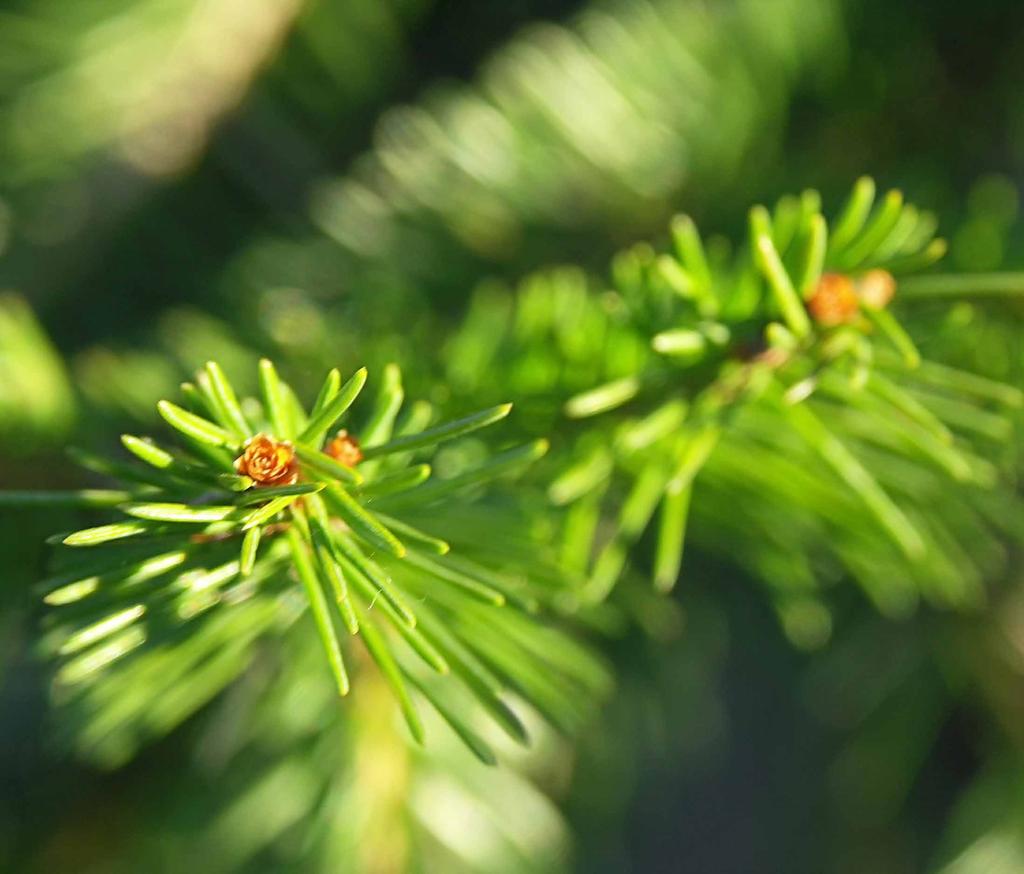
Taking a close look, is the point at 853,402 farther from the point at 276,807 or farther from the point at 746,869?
the point at 746,869

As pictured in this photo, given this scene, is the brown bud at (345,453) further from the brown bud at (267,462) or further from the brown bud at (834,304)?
the brown bud at (834,304)

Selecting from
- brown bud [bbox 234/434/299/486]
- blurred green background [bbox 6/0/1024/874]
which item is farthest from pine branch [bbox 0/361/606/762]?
blurred green background [bbox 6/0/1024/874]

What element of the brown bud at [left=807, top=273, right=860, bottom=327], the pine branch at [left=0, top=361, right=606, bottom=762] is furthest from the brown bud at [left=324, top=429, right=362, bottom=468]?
the brown bud at [left=807, top=273, right=860, bottom=327]

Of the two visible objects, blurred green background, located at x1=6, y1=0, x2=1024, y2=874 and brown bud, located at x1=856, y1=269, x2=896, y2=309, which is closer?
brown bud, located at x1=856, y1=269, x2=896, y2=309

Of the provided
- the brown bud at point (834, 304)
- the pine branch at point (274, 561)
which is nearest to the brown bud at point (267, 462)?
the pine branch at point (274, 561)

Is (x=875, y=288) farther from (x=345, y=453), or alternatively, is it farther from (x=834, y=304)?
(x=345, y=453)

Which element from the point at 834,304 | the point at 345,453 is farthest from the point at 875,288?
the point at 345,453

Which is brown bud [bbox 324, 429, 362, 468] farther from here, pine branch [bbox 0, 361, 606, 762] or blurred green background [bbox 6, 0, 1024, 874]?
blurred green background [bbox 6, 0, 1024, 874]

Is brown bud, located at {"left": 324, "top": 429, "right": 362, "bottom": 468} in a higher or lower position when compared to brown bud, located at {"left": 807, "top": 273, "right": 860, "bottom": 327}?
higher
